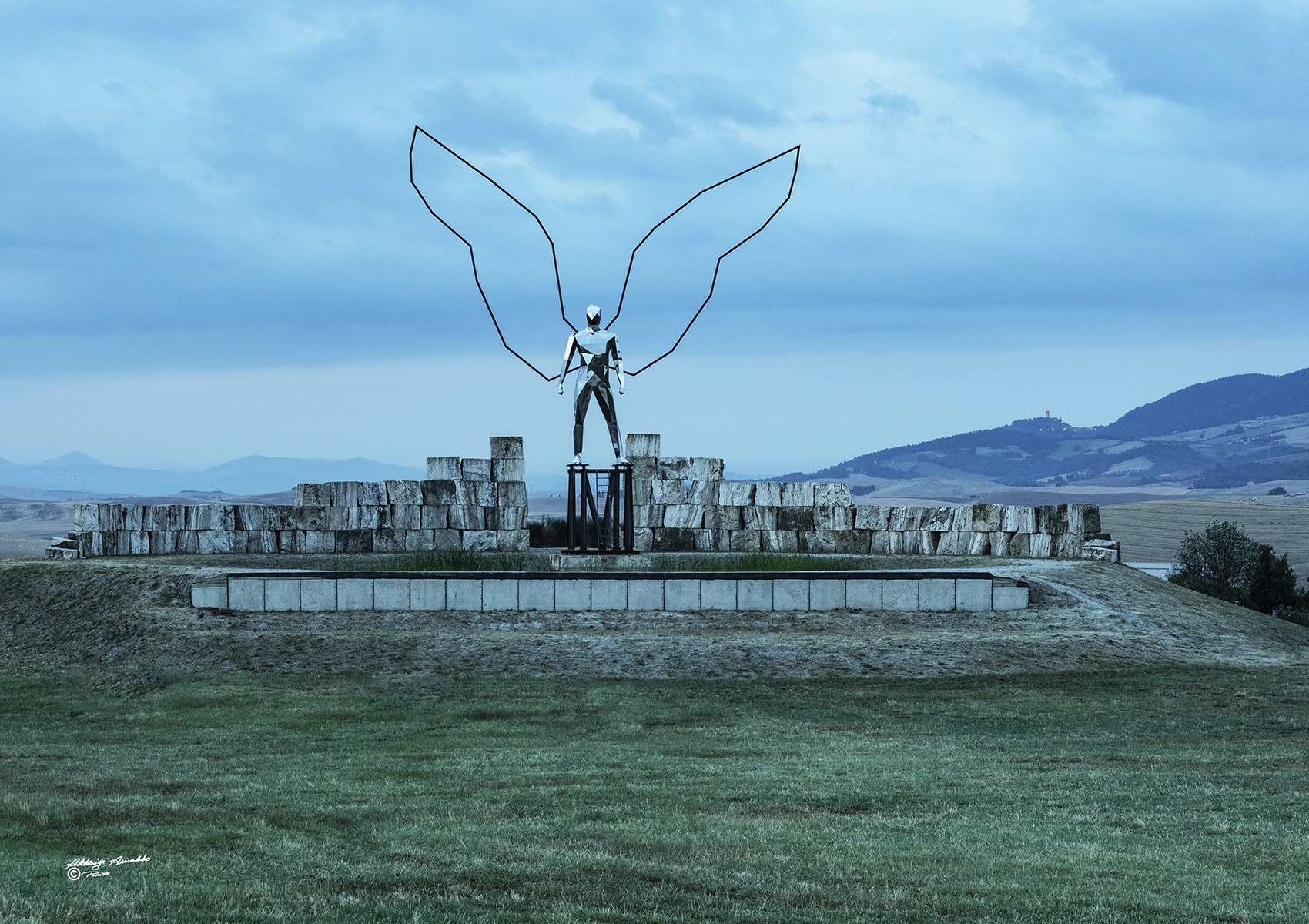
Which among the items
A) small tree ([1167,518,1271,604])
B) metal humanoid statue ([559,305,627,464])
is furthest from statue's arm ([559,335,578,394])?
small tree ([1167,518,1271,604])

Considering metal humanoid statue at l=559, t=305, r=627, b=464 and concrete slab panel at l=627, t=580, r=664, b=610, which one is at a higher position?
metal humanoid statue at l=559, t=305, r=627, b=464

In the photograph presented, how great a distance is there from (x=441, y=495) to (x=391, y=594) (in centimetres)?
953

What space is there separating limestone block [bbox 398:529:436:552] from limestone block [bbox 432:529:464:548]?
0.27ft

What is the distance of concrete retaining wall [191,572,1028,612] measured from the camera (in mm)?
17453

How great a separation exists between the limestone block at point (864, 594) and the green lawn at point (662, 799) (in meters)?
3.18

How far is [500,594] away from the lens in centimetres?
1744

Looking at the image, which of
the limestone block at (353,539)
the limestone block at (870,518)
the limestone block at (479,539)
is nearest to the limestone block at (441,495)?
the limestone block at (479,539)

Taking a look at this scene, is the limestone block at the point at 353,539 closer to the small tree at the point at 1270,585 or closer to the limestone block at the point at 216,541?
the limestone block at the point at 216,541

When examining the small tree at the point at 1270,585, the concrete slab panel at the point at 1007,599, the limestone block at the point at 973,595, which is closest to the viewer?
the limestone block at the point at 973,595

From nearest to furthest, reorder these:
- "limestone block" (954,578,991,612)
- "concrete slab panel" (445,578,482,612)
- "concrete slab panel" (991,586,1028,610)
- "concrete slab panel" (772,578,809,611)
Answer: "concrete slab panel" (445,578,482,612) < "concrete slab panel" (772,578,809,611) < "limestone block" (954,578,991,612) < "concrete slab panel" (991,586,1028,610)

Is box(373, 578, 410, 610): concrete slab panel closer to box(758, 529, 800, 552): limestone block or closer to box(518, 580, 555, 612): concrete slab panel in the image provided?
box(518, 580, 555, 612): concrete slab panel

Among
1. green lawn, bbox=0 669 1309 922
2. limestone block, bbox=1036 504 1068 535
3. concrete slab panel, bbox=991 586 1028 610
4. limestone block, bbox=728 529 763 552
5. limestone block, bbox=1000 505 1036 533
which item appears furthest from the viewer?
limestone block, bbox=728 529 763 552

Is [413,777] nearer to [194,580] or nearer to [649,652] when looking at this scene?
[649,652]

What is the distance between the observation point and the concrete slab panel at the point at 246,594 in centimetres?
1766
